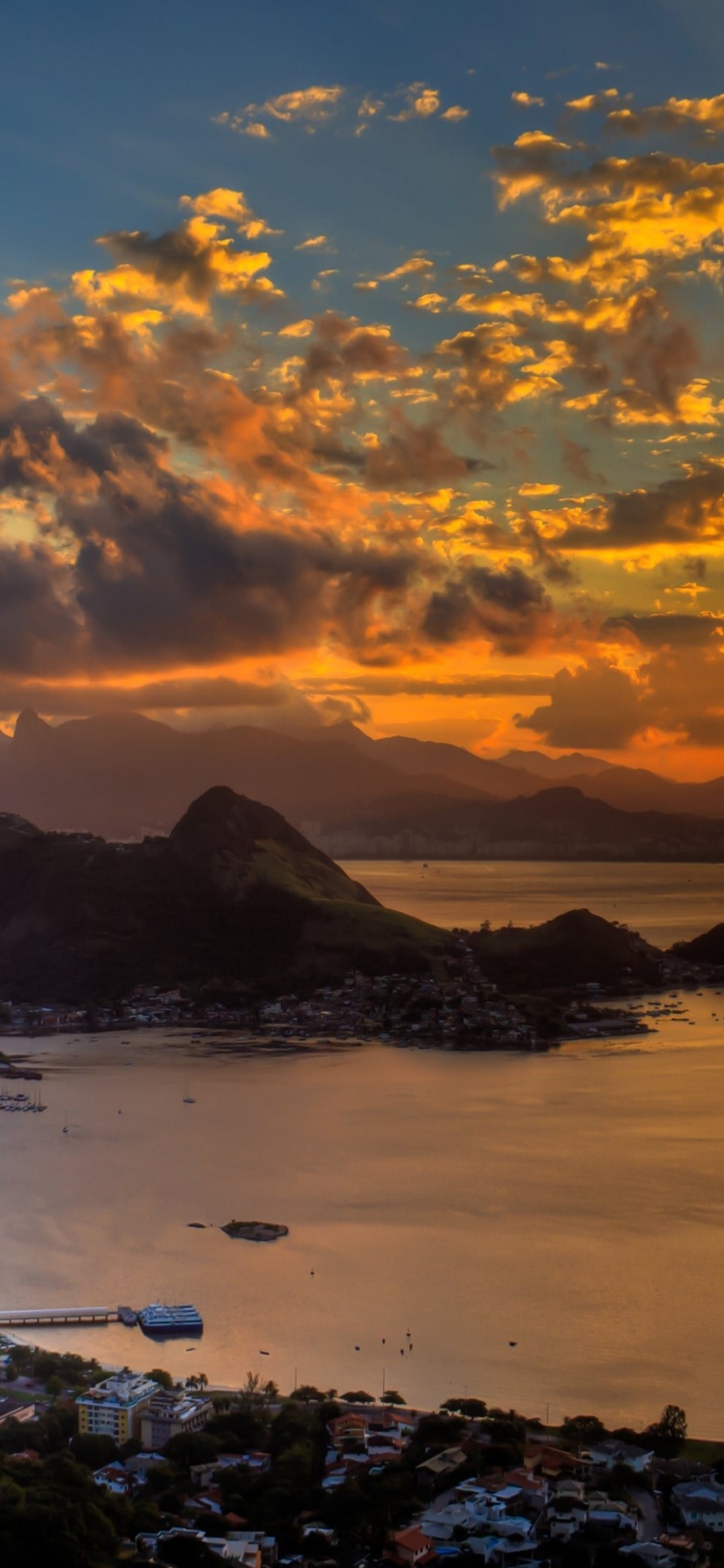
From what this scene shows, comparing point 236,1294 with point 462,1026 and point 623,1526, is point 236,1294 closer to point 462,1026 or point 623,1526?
point 623,1526

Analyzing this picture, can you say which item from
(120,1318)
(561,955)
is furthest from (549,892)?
(120,1318)

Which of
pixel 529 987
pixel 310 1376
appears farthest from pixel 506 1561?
pixel 529 987

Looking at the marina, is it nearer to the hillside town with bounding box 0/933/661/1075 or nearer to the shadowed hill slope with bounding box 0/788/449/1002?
the hillside town with bounding box 0/933/661/1075

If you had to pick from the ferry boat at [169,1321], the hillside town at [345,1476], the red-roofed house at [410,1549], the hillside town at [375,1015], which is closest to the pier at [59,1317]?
the ferry boat at [169,1321]

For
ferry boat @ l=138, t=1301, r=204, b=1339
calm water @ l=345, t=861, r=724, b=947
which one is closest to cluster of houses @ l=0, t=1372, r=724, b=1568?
ferry boat @ l=138, t=1301, r=204, b=1339

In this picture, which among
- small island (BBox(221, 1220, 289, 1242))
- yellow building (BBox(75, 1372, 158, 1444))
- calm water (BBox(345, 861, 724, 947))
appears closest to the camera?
yellow building (BBox(75, 1372, 158, 1444))

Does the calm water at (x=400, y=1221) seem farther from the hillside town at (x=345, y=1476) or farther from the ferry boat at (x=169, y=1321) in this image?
the hillside town at (x=345, y=1476)
